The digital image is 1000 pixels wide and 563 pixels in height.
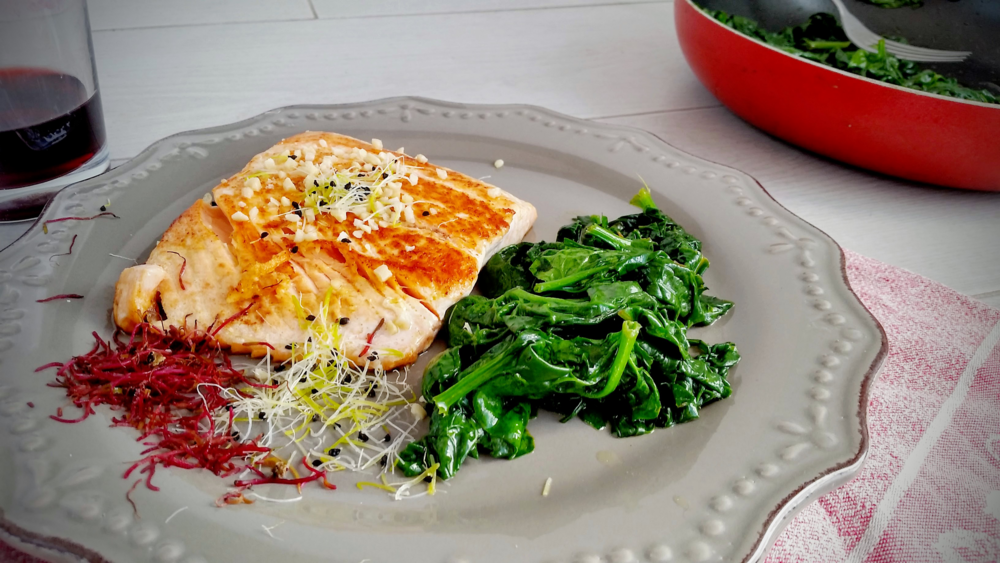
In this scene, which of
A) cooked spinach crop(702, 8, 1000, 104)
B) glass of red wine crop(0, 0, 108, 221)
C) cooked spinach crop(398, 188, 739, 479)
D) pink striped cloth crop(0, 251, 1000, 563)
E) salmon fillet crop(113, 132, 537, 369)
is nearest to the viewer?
pink striped cloth crop(0, 251, 1000, 563)

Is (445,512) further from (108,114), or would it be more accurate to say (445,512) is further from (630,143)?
(108,114)

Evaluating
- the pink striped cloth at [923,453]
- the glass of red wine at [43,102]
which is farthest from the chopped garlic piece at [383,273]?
the glass of red wine at [43,102]

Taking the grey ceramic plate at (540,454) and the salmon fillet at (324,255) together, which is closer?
the grey ceramic plate at (540,454)

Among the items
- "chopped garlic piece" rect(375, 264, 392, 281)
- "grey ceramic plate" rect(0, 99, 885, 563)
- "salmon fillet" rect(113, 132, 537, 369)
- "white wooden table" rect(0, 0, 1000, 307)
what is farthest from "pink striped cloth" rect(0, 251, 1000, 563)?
"chopped garlic piece" rect(375, 264, 392, 281)

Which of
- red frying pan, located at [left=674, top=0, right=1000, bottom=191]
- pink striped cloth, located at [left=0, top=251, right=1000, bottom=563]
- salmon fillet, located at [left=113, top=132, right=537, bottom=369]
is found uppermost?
red frying pan, located at [left=674, top=0, right=1000, bottom=191]

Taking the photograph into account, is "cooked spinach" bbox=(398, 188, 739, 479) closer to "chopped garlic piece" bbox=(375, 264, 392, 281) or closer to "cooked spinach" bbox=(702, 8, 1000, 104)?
"chopped garlic piece" bbox=(375, 264, 392, 281)

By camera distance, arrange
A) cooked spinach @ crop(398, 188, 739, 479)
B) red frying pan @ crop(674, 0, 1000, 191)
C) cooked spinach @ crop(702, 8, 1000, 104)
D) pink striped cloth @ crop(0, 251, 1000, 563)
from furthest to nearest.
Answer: cooked spinach @ crop(702, 8, 1000, 104) < red frying pan @ crop(674, 0, 1000, 191) < cooked spinach @ crop(398, 188, 739, 479) < pink striped cloth @ crop(0, 251, 1000, 563)

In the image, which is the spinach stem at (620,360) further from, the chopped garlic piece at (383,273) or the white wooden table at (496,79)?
the white wooden table at (496,79)
